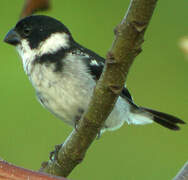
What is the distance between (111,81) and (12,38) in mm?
1256

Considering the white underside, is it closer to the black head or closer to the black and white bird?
the black and white bird

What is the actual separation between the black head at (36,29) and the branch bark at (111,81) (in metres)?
0.97

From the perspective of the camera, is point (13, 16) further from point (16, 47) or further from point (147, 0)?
point (147, 0)

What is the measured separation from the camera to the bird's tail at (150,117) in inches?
115

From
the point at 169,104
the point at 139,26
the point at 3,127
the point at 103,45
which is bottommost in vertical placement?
the point at 3,127

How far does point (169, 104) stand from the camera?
2629mm

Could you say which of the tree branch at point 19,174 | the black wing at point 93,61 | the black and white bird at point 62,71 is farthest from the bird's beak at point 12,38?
the tree branch at point 19,174

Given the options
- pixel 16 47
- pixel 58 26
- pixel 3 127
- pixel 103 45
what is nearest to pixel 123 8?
pixel 103 45

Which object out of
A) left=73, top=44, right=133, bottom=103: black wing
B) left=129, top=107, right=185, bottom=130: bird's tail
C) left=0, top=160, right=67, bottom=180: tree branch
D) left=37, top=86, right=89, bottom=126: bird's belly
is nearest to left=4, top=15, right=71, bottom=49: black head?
left=73, top=44, right=133, bottom=103: black wing

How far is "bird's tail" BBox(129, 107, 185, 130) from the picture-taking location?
2931 millimetres

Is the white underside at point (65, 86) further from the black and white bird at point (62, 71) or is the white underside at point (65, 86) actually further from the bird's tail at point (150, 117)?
the bird's tail at point (150, 117)

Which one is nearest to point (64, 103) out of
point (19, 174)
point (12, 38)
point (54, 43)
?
point (54, 43)

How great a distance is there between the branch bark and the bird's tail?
0.98m

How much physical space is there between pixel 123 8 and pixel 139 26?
3.20ft
